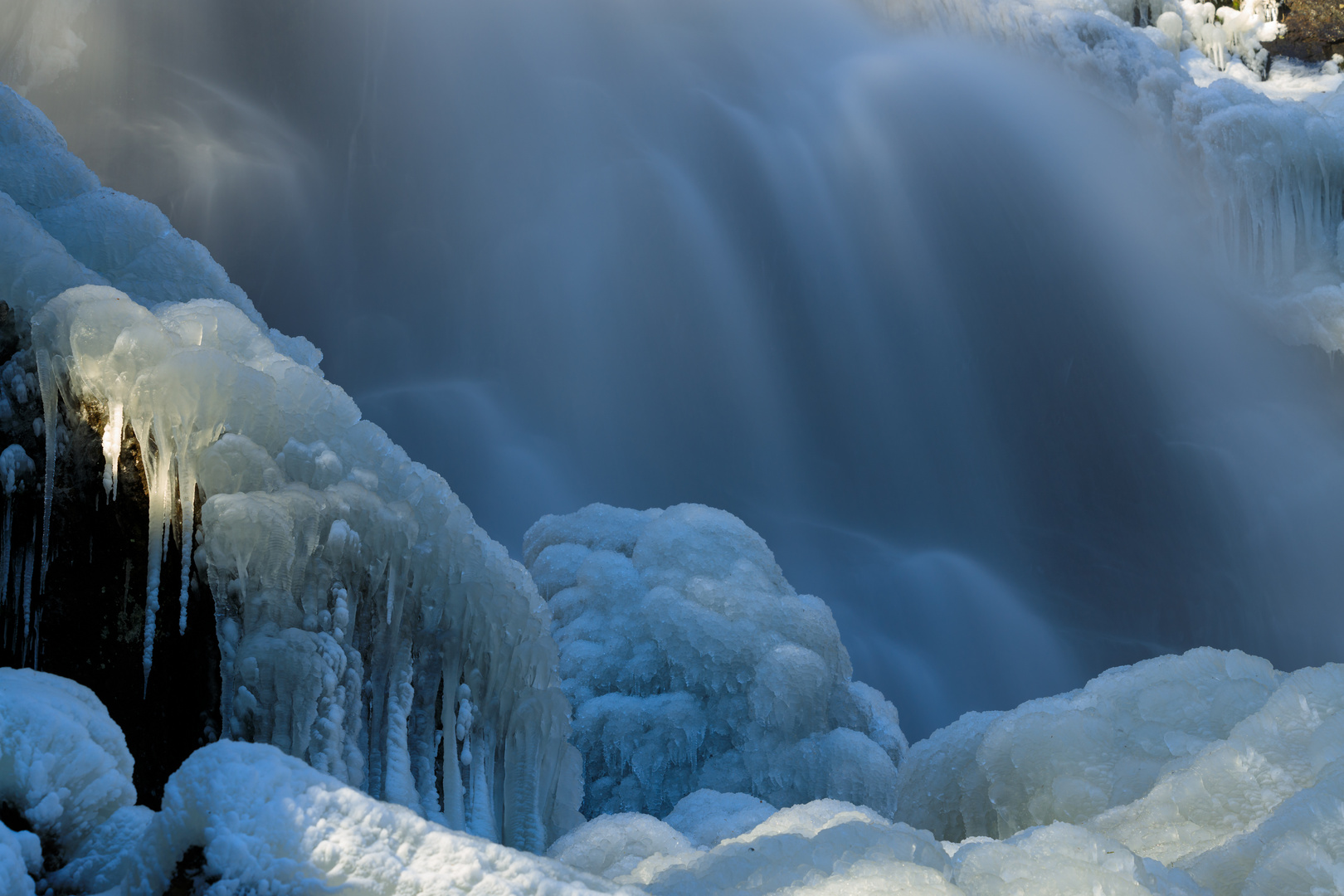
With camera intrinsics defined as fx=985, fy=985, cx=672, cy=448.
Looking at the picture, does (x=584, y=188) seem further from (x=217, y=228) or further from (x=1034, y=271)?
(x=1034, y=271)

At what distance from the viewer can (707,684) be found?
16.5ft

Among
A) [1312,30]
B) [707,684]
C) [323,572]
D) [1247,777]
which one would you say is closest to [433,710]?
[323,572]

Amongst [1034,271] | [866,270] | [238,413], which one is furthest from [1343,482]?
[238,413]

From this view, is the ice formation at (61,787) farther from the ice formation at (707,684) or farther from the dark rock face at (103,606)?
the ice formation at (707,684)

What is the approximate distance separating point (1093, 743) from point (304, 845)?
223 centimetres

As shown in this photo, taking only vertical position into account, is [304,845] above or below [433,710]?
below

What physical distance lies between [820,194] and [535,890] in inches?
422

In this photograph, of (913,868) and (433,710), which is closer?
(913,868)

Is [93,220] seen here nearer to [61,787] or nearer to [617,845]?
[617,845]

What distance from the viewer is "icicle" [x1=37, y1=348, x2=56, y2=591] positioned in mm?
2473

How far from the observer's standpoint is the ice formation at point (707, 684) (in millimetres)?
4832

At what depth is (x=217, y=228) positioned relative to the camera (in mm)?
10359

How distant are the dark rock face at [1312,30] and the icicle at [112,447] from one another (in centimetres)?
1128

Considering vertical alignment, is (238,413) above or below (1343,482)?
below
